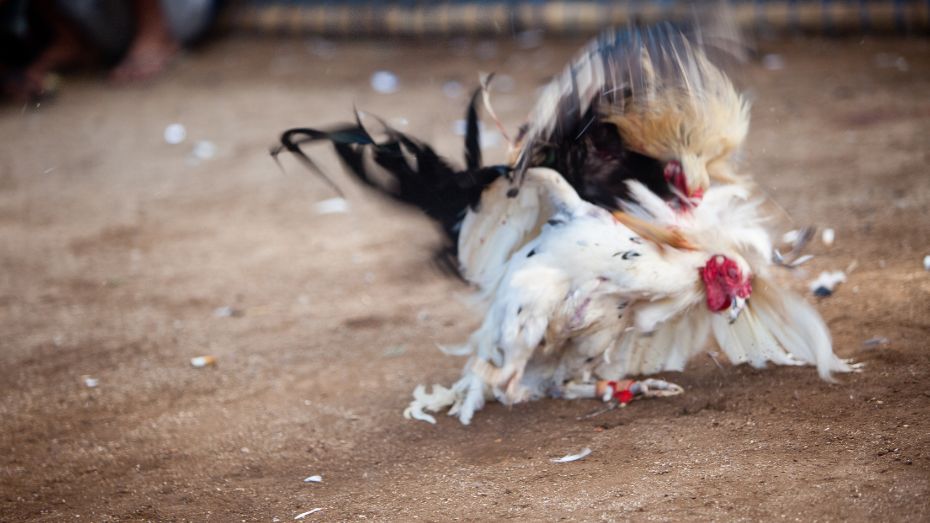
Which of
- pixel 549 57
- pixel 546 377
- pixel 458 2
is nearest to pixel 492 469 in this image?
pixel 546 377

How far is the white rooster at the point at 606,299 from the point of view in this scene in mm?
2834

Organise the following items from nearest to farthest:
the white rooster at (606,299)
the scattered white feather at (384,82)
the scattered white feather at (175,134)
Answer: the white rooster at (606,299) → the scattered white feather at (175,134) → the scattered white feather at (384,82)

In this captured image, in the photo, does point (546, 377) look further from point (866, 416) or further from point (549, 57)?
point (549, 57)

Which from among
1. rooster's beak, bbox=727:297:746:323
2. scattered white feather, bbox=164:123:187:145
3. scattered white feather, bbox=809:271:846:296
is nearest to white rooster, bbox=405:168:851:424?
rooster's beak, bbox=727:297:746:323

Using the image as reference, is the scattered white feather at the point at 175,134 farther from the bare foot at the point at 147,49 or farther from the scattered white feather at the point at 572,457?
the scattered white feather at the point at 572,457

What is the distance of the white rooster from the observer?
112 inches

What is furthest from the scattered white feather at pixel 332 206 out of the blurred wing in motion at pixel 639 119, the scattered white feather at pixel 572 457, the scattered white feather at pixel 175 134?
the scattered white feather at pixel 572 457

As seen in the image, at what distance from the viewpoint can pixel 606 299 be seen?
2.86m

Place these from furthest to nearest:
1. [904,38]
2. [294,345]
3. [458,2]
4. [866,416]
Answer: [458,2] < [904,38] < [294,345] < [866,416]

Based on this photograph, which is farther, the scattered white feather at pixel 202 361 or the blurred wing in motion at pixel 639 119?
the scattered white feather at pixel 202 361

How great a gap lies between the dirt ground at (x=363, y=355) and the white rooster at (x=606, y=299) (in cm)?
10

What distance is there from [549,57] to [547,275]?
483cm

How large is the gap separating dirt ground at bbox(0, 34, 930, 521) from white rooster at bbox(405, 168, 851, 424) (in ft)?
0.34

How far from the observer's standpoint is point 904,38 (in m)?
6.74
